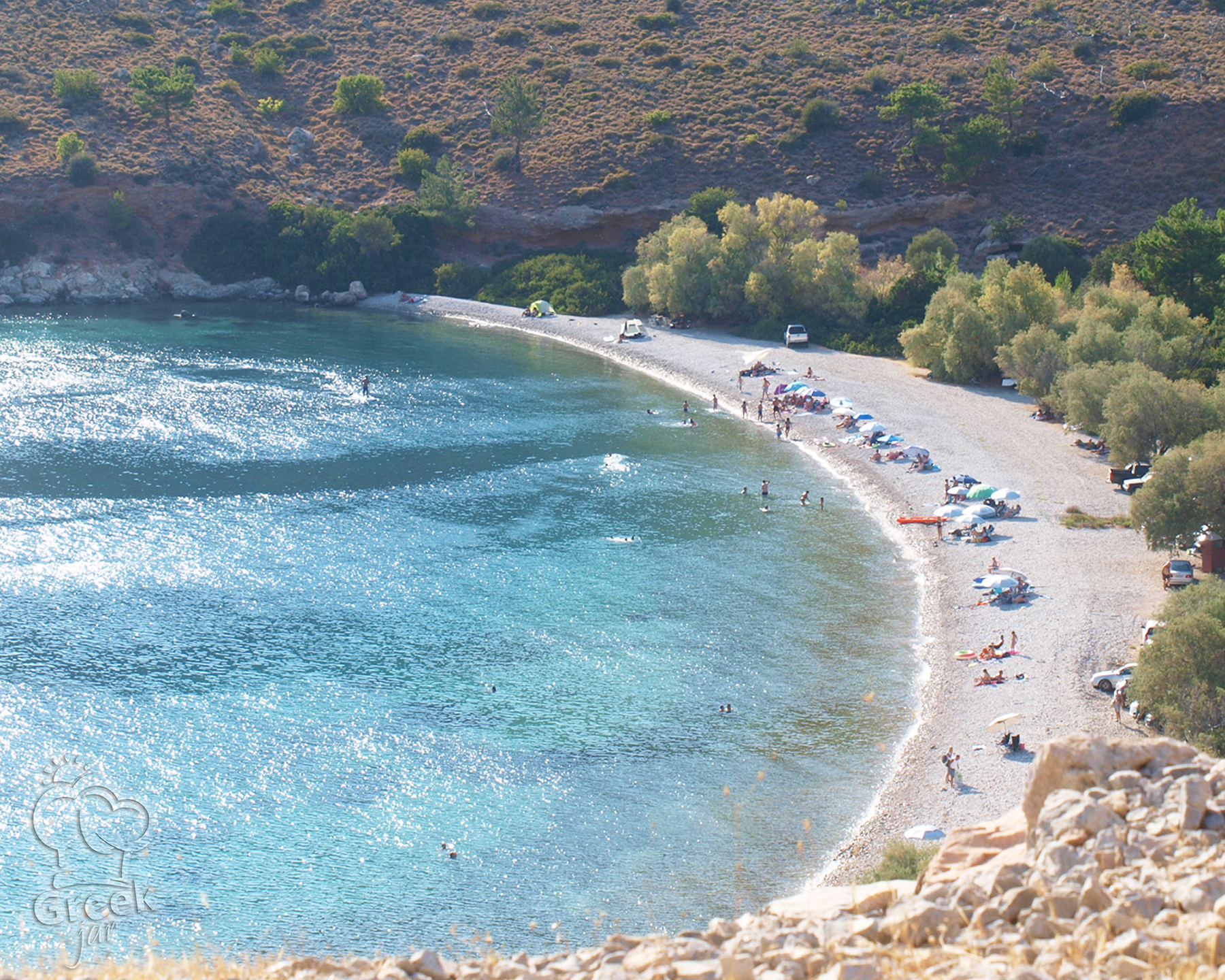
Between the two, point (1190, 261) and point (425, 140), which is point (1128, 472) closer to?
point (1190, 261)

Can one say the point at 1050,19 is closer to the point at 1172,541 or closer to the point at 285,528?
the point at 1172,541

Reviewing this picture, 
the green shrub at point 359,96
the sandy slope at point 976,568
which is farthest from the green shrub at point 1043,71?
the green shrub at point 359,96

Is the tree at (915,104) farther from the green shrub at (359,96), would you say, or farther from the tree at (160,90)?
the tree at (160,90)

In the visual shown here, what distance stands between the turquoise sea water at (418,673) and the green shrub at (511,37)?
7683 centimetres

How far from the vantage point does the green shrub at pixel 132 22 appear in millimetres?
137000

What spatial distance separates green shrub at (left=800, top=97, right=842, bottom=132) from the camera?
11750cm

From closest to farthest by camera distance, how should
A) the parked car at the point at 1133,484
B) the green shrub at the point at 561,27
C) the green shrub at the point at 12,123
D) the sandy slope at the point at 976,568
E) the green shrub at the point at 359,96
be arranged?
1. the sandy slope at the point at 976,568
2. the parked car at the point at 1133,484
3. the green shrub at the point at 12,123
4. the green shrub at the point at 359,96
5. the green shrub at the point at 561,27

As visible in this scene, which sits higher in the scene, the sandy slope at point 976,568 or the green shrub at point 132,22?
the green shrub at point 132,22

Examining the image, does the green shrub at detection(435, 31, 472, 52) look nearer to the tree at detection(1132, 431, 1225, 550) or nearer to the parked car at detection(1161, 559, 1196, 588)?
the tree at detection(1132, 431, 1225, 550)

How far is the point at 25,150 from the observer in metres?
116

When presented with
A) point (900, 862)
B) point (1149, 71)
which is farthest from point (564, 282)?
point (900, 862)

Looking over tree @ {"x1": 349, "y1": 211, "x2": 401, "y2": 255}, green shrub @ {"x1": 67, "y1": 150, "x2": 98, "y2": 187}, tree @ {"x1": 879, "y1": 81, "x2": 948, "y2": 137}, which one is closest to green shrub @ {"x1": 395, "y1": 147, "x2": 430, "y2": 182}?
tree @ {"x1": 349, "y1": 211, "x2": 401, "y2": 255}

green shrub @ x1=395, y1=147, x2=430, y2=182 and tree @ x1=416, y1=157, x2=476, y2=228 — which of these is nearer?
tree @ x1=416, y1=157, x2=476, y2=228

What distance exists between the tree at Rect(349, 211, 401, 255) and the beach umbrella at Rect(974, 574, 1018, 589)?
80.8 metres
